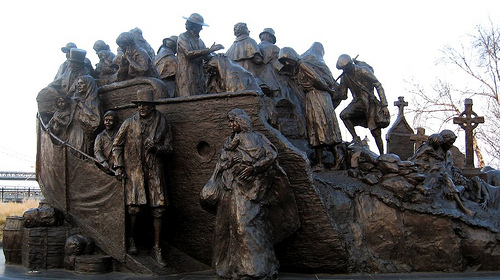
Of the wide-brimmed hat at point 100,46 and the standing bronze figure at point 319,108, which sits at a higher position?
the wide-brimmed hat at point 100,46

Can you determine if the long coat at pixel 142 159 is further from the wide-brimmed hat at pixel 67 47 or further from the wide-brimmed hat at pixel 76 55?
the wide-brimmed hat at pixel 67 47

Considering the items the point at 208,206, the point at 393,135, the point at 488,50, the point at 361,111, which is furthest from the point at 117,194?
the point at 488,50

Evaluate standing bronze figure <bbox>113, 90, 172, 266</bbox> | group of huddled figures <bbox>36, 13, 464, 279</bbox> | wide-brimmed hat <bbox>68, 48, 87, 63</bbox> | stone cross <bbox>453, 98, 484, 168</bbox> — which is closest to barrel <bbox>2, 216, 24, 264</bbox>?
group of huddled figures <bbox>36, 13, 464, 279</bbox>

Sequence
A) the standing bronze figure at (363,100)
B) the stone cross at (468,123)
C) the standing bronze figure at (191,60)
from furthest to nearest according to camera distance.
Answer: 1. the stone cross at (468,123)
2. the standing bronze figure at (363,100)
3. the standing bronze figure at (191,60)

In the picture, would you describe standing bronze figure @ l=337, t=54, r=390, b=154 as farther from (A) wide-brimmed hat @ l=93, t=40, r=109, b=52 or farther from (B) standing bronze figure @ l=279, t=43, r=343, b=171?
(A) wide-brimmed hat @ l=93, t=40, r=109, b=52

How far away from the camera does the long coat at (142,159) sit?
23.5ft

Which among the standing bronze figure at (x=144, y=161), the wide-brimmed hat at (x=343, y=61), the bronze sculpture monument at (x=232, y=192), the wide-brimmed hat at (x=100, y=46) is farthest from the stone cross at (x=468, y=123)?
the wide-brimmed hat at (x=100, y=46)

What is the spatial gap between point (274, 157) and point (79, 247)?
326 centimetres

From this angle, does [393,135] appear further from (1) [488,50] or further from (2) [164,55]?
(1) [488,50]

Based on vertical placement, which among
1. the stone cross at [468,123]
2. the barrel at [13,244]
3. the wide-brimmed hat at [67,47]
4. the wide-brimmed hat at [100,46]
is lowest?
the barrel at [13,244]

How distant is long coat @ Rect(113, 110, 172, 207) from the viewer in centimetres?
716

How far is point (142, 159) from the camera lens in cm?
721

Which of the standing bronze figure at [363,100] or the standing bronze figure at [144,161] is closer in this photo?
the standing bronze figure at [144,161]

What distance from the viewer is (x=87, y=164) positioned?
7738 mm
